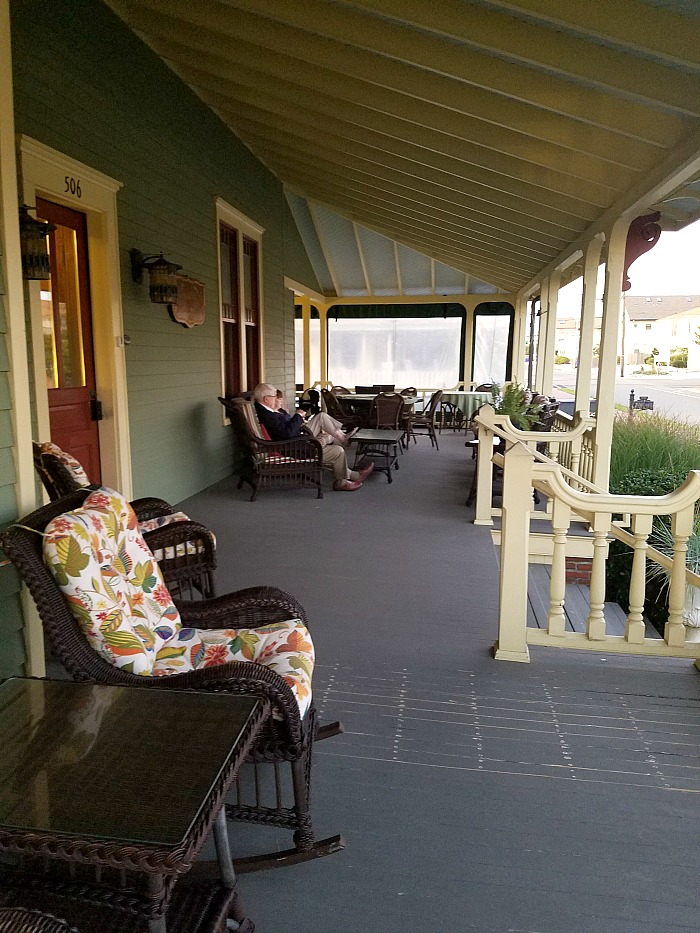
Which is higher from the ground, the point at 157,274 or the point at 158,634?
the point at 157,274

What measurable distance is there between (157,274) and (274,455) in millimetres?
2048

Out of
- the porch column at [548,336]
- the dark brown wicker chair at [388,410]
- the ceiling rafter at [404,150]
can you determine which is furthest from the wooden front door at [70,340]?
the porch column at [548,336]

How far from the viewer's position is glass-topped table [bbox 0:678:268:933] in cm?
112

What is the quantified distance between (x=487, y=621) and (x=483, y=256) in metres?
8.10

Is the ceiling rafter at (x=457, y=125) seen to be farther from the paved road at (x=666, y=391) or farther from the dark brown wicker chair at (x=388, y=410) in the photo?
the paved road at (x=666, y=391)

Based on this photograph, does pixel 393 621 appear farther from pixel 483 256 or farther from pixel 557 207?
pixel 483 256

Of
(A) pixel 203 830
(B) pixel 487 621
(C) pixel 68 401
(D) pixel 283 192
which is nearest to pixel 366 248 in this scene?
(D) pixel 283 192

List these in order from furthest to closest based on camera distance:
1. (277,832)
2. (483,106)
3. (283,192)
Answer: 1. (283,192)
2. (483,106)
3. (277,832)

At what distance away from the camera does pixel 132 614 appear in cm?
206

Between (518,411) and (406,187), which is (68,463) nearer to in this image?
(518,411)

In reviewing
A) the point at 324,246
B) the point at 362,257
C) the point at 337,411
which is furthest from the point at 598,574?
the point at 362,257

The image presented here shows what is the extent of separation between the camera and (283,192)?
10008 mm

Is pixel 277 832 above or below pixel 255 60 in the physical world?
below

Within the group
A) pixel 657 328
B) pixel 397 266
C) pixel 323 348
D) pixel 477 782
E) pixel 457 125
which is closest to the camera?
pixel 477 782
